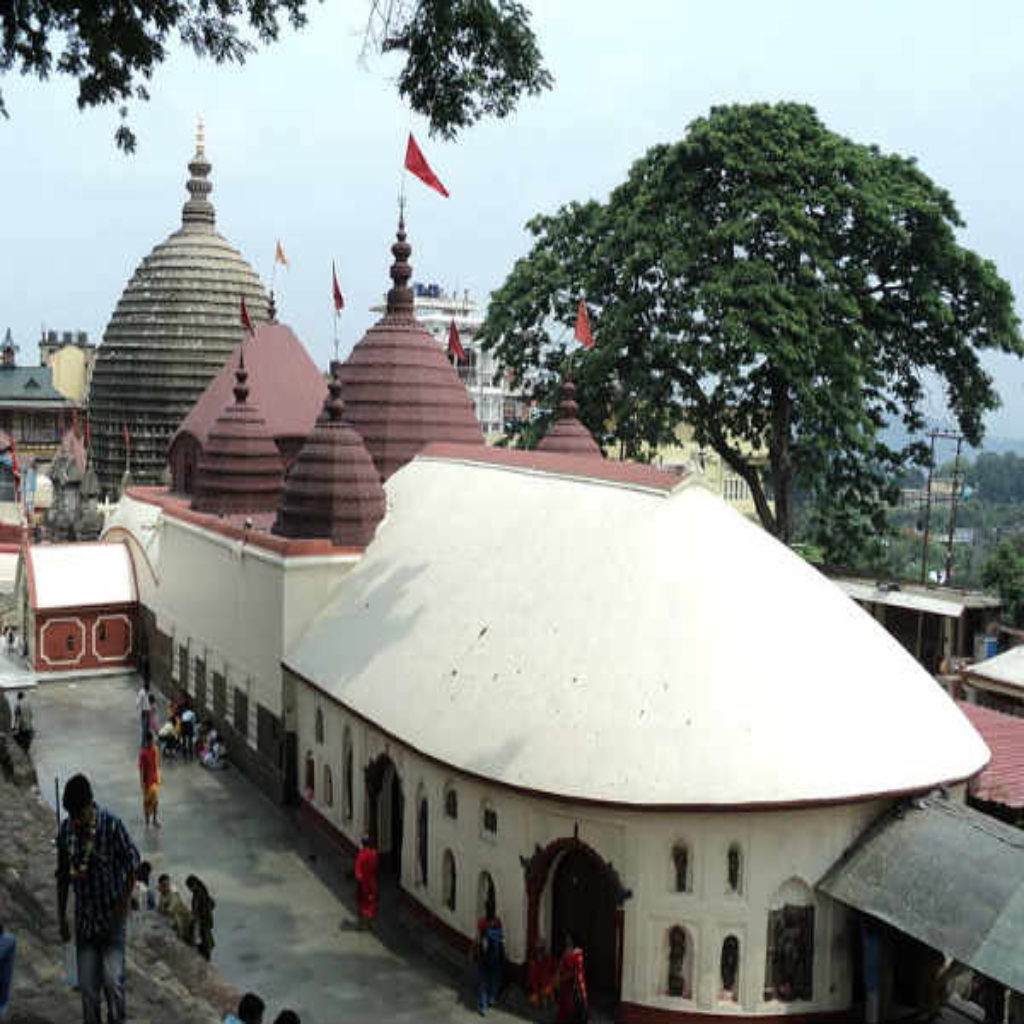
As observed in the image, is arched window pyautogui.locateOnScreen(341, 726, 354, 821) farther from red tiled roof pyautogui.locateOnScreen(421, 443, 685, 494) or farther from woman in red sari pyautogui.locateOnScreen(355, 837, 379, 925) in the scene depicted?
red tiled roof pyautogui.locateOnScreen(421, 443, 685, 494)

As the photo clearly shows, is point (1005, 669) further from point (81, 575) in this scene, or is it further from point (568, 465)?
point (81, 575)

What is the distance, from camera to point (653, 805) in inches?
534

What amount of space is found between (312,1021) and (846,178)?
969 inches

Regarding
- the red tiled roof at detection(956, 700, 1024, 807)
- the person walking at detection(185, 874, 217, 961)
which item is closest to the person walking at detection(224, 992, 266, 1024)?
the person walking at detection(185, 874, 217, 961)

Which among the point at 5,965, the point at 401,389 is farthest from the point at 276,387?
the point at 5,965

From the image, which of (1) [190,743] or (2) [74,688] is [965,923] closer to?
(1) [190,743]

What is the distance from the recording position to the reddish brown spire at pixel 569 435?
1171 inches

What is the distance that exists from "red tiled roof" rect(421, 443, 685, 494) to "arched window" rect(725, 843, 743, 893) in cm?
557

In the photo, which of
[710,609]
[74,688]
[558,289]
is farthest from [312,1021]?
[558,289]

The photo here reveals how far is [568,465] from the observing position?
805 inches

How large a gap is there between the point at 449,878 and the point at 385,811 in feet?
8.74

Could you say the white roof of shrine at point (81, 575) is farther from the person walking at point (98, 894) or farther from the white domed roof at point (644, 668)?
the person walking at point (98, 894)

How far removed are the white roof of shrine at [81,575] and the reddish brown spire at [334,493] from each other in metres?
12.1

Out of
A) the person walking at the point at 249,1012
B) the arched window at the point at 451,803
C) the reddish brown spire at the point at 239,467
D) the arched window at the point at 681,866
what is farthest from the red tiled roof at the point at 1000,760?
the reddish brown spire at the point at 239,467
